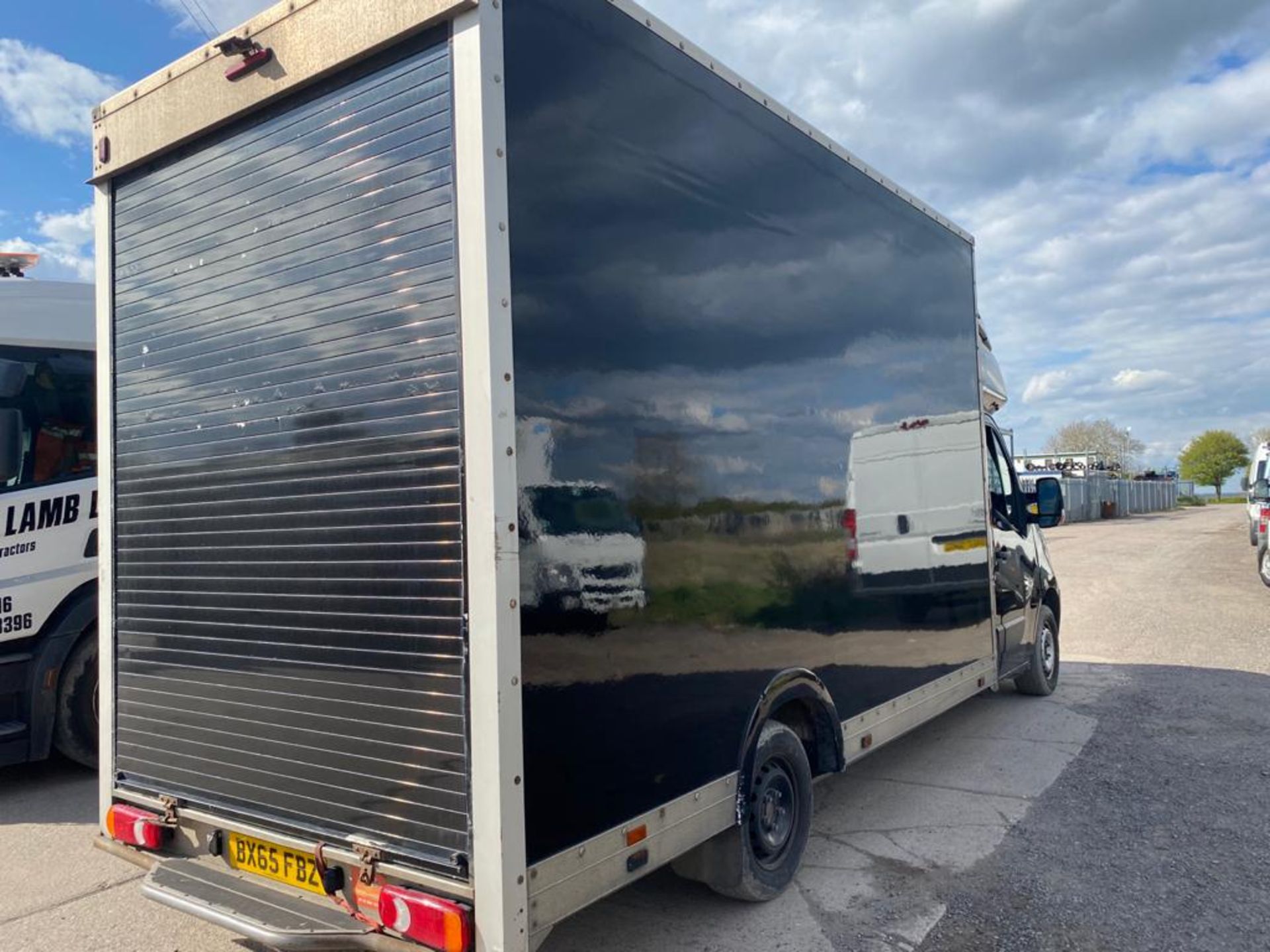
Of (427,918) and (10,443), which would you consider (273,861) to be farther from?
(10,443)

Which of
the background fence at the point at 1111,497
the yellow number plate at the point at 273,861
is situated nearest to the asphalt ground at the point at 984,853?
the yellow number plate at the point at 273,861

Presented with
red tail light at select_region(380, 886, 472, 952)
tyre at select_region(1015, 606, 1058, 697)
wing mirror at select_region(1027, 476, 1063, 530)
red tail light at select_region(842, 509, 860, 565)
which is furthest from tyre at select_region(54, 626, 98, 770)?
tyre at select_region(1015, 606, 1058, 697)

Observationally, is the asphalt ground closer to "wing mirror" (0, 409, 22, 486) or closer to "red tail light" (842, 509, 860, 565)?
"red tail light" (842, 509, 860, 565)

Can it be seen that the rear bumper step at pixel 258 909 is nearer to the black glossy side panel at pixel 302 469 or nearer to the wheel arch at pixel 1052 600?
the black glossy side panel at pixel 302 469

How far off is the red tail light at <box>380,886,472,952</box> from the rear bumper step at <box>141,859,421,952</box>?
0.08 m

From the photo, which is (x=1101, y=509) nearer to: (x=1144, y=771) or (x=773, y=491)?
(x=1144, y=771)

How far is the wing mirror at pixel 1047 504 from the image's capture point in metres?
6.84

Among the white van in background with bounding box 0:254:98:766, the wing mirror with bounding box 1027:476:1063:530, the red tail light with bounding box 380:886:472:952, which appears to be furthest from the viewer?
the wing mirror with bounding box 1027:476:1063:530

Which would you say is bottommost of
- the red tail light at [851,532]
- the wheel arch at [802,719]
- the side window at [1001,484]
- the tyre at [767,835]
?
the tyre at [767,835]

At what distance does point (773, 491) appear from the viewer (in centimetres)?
396

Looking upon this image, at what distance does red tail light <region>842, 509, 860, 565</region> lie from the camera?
448 cm

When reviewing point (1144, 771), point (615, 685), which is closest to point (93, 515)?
point (615, 685)

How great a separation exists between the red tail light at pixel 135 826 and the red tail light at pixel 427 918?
1.25m

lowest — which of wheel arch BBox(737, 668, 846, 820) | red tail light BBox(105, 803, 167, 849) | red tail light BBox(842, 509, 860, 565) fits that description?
red tail light BBox(105, 803, 167, 849)
